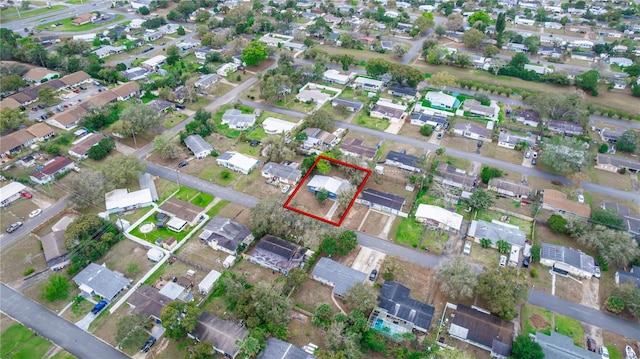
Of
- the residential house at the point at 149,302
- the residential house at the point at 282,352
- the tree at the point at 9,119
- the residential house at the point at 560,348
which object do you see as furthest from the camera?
the tree at the point at 9,119

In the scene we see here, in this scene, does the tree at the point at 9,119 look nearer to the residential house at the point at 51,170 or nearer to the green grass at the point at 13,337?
the residential house at the point at 51,170

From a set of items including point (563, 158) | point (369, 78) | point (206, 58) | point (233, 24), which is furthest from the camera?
point (233, 24)

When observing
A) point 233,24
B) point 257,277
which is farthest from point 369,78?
point 257,277

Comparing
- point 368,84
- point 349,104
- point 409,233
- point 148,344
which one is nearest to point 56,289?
point 148,344

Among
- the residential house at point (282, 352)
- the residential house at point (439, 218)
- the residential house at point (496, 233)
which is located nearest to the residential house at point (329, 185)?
the residential house at point (439, 218)

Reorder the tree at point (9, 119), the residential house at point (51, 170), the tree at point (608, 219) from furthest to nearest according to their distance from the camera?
the tree at point (9, 119)
the residential house at point (51, 170)
the tree at point (608, 219)

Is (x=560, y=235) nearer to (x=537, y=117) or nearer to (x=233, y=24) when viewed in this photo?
(x=537, y=117)
